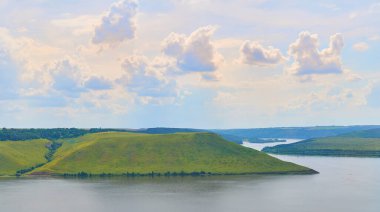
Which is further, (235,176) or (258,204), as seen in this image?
(235,176)

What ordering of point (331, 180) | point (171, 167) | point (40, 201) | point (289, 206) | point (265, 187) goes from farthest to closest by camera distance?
point (171, 167)
point (331, 180)
point (265, 187)
point (40, 201)
point (289, 206)

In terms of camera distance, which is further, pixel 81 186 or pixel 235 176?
pixel 235 176

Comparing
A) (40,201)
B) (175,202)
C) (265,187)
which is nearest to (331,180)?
(265,187)

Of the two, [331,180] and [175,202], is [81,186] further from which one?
[331,180]

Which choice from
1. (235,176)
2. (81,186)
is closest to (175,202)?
(81,186)

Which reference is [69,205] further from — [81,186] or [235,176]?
[235,176]

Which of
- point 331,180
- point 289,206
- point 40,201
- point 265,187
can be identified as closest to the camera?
point 289,206
